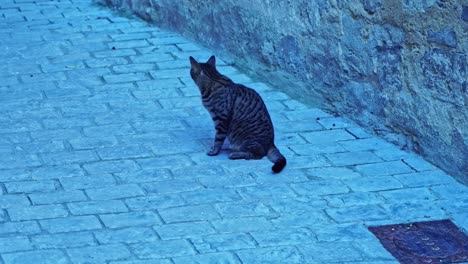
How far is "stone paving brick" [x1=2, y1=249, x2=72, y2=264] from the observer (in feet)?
17.9

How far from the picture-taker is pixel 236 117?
7105 mm

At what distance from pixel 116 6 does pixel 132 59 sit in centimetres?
175

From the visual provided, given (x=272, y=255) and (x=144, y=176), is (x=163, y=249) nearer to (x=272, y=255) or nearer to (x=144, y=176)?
(x=272, y=255)

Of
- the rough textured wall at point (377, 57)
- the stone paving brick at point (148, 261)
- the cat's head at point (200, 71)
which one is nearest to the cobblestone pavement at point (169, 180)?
the stone paving brick at point (148, 261)

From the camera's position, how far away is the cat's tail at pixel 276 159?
6.70m

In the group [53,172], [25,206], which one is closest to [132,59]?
[53,172]

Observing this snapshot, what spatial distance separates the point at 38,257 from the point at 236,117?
6.84 feet

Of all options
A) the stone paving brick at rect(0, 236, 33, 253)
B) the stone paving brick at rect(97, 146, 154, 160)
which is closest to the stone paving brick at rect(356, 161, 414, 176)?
the stone paving brick at rect(97, 146, 154, 160)

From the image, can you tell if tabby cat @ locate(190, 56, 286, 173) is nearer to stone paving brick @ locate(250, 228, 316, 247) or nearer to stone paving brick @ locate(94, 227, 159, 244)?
stone paving brick @ locate(250, 228, 316, 247)

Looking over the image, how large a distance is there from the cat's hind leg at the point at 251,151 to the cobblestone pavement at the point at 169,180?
7 centimetres

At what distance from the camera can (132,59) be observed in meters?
9.16

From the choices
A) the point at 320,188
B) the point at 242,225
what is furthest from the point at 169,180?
the point at 320,188

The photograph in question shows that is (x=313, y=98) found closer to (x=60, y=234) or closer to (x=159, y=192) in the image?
(x=159, y=192)

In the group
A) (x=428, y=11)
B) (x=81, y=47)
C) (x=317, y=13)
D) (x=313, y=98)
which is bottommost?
(x=81, y=47)
